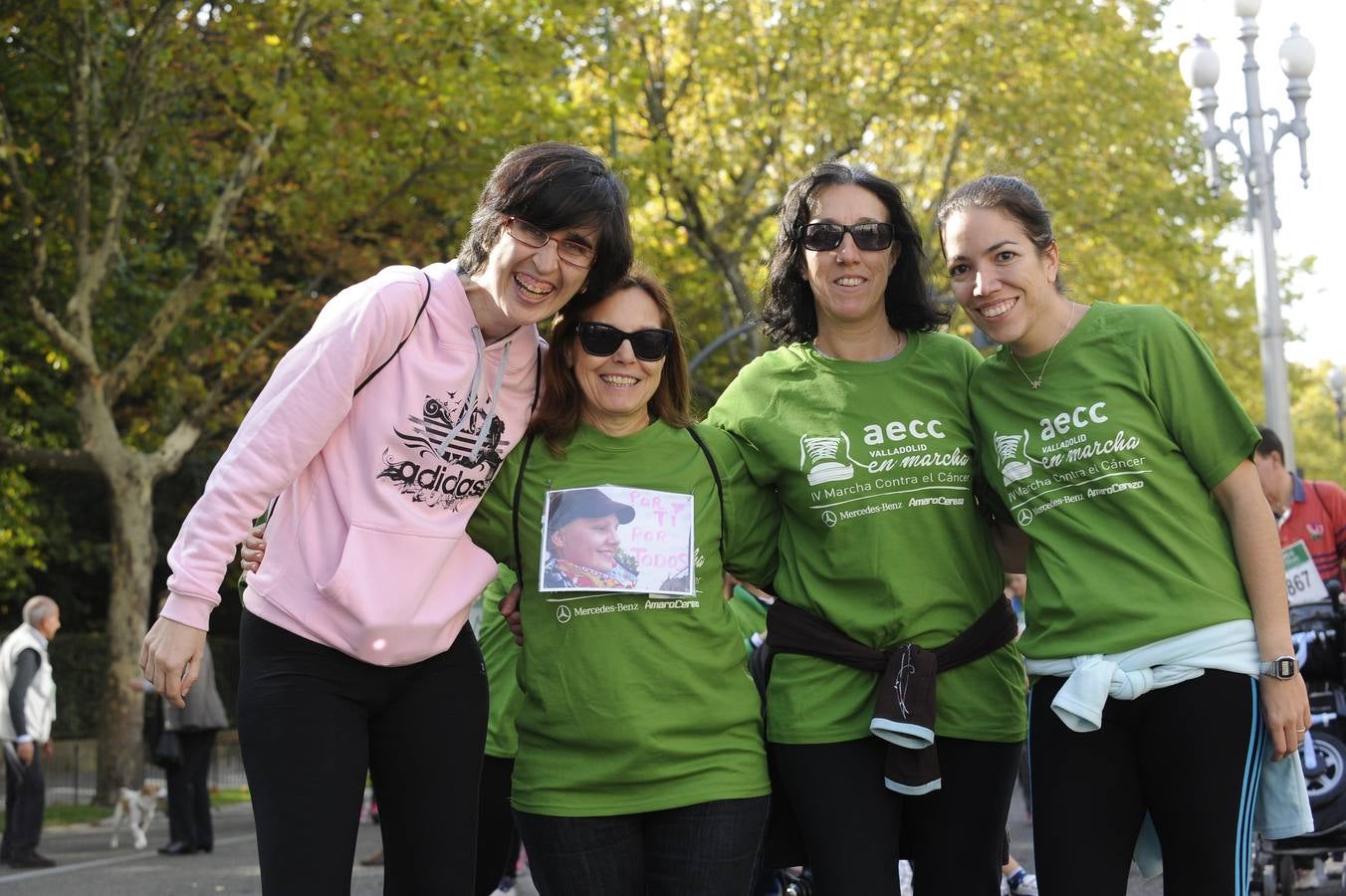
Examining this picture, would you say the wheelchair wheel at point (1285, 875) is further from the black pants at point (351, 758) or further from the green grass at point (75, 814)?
the green grass at point (75, 814)

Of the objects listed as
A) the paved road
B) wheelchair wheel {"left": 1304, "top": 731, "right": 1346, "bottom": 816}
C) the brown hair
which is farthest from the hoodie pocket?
the paved road

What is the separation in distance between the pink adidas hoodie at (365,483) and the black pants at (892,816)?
95cm

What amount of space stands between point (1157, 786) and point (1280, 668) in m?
0.38

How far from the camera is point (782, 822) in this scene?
3924 millimetres

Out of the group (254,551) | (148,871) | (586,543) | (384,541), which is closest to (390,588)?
(384,541)

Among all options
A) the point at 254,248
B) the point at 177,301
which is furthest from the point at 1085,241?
the point at 177,301

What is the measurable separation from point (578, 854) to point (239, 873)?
309 inches

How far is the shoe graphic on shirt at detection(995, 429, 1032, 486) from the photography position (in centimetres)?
371

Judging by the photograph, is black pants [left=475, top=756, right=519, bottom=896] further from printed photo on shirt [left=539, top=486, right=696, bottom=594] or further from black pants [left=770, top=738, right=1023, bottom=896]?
printed photo on shirt [left=539, top=486, right=696, bottom=594]

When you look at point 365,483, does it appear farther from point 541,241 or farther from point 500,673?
point 500,673

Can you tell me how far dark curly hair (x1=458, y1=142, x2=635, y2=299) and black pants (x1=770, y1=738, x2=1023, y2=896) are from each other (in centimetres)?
128

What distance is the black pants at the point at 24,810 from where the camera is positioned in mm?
11773

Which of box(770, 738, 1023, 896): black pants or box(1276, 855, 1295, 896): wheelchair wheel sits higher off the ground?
box(770, 738, 1023, 896): black pants

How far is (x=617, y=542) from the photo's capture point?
3.54 metres
